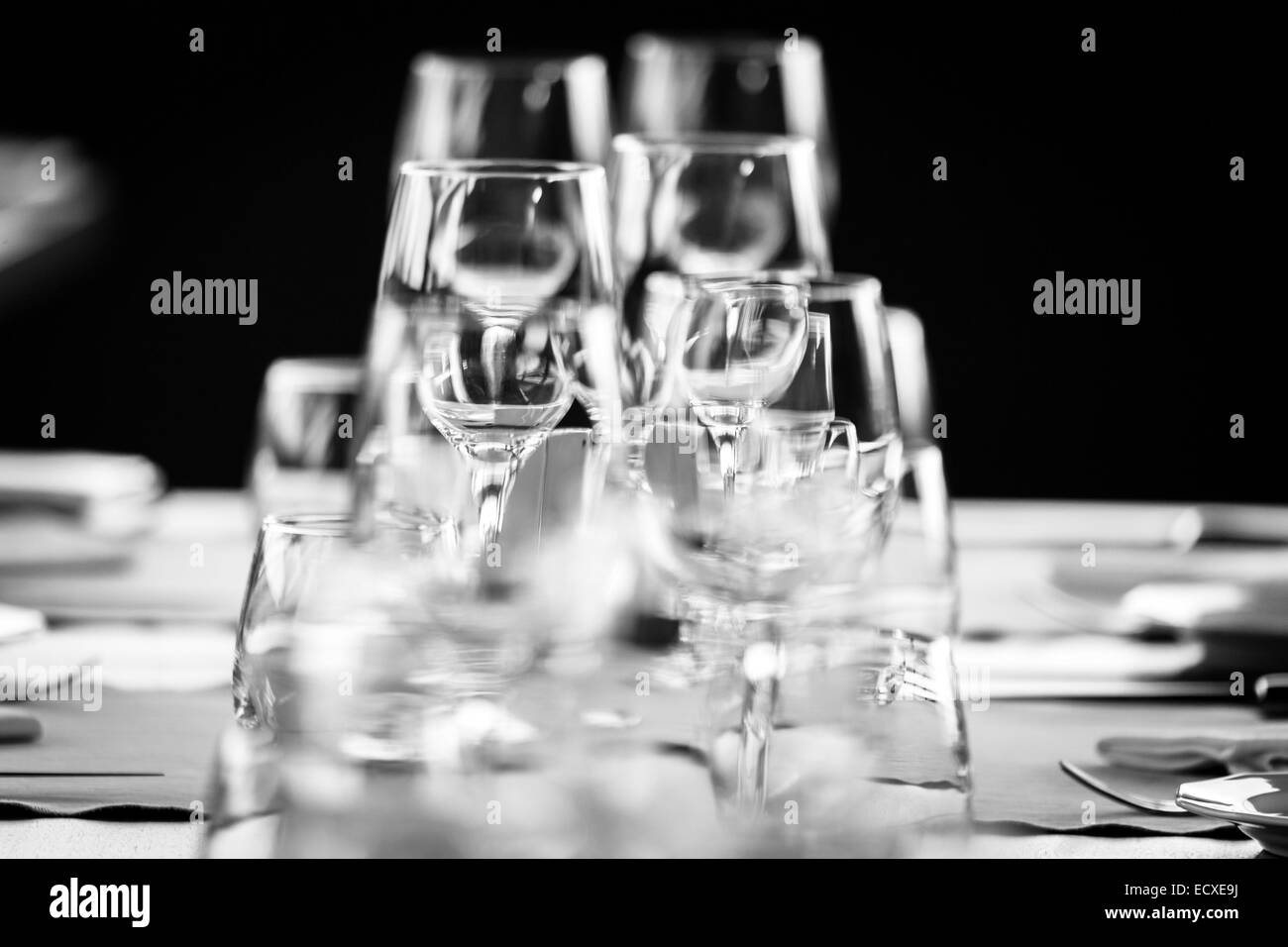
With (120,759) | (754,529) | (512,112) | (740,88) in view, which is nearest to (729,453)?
(754,529)

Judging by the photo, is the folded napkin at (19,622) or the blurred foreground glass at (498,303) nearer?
the blurred foreground glass at (498,303)

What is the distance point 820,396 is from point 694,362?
1.8 inches

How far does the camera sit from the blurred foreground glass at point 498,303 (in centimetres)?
62

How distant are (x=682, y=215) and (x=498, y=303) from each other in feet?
0.65

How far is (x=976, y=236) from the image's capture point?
2.41m

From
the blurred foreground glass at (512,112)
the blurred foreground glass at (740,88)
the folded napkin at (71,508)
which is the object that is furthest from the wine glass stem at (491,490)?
the blurred foreground glass at (740,88)

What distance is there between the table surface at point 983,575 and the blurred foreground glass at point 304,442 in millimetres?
59

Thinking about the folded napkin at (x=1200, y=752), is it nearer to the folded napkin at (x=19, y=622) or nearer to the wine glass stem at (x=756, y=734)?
the wine glass stem at (x=756, y=734)

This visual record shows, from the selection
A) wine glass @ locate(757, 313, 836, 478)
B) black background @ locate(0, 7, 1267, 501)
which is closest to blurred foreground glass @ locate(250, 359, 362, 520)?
wine glass @ locate(757, 313, 836, 478)

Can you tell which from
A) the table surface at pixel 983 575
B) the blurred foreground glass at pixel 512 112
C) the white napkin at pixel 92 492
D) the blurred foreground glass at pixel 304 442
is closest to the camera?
the table surface at pixel 983 575

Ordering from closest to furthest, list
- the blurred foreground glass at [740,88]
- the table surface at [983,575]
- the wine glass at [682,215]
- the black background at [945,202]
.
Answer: the table surface at [983,575], the wine glass at [682,215], the blurred foreground glass at [740,88], the black background at [945,202]

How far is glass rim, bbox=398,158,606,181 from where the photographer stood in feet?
2.09

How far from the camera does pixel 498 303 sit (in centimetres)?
63
